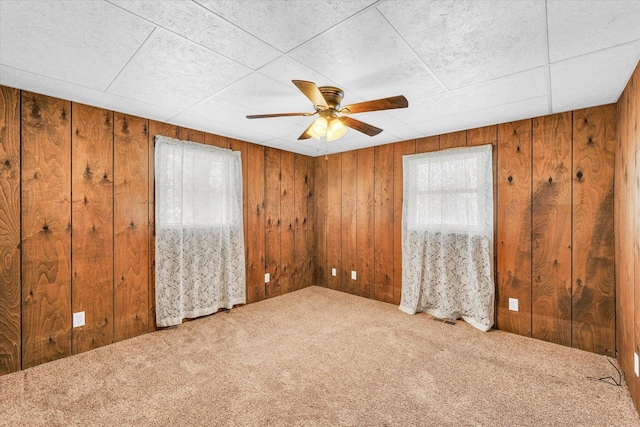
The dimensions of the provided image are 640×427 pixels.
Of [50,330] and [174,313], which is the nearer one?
[50,330]

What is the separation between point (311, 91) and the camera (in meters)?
1.73

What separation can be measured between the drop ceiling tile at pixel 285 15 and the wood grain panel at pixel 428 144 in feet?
8.03

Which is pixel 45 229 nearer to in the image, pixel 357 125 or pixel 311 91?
pixel 311 91

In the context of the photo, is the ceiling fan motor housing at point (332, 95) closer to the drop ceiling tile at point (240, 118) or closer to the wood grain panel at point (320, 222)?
the drop ceiling tile at point (240, 118)

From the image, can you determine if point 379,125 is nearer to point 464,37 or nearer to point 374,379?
point 464,37

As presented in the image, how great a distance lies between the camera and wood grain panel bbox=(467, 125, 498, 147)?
3.11 meters

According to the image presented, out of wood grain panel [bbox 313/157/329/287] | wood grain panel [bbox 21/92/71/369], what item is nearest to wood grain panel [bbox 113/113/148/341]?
wood grain panel [bbox 21/92/71/369]

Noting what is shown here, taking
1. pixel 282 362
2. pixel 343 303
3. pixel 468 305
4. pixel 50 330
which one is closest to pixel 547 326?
pixel 468 305

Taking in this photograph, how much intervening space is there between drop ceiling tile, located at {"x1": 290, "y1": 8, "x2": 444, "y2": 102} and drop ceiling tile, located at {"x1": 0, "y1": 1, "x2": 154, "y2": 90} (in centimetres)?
93

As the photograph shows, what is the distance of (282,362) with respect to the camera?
241 centimetres

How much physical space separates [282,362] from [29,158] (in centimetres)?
264

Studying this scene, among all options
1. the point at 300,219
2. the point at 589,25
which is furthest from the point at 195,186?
the point at 589,25

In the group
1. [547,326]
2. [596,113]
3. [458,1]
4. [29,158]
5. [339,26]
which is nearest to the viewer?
[458,1]

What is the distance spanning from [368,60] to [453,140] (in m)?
2.04
